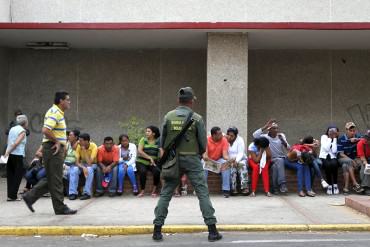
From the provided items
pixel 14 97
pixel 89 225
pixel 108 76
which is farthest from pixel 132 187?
pixel 14 97

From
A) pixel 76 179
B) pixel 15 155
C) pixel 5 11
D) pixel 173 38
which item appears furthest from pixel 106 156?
pixel 5 11

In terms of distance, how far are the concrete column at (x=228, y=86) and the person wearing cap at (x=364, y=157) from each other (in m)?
2.75

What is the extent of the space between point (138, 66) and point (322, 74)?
16.7ft

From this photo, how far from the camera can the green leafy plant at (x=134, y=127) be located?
14.0 meters

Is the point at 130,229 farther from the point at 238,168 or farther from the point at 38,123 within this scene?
the point at 38,123

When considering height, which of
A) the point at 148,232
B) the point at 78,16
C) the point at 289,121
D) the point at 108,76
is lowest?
the point at 148,232

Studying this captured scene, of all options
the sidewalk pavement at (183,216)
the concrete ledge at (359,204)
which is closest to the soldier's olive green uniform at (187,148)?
the sidewalk pavement at (183,216)

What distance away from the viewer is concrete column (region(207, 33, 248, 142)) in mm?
12547

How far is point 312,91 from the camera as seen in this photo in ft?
48.2

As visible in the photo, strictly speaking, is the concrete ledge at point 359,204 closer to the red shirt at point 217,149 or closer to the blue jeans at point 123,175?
the red shirt at point 217,149

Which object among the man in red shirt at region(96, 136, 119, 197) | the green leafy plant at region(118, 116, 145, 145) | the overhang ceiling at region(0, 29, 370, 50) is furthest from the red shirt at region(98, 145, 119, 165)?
the overhang ceiling at region(0, 29, 370, 50)

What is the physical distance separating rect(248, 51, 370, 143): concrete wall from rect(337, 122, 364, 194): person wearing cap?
9.28 ft

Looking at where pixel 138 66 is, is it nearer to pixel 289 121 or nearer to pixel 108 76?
pixel 108 76

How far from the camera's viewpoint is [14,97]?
14992 millimetres
